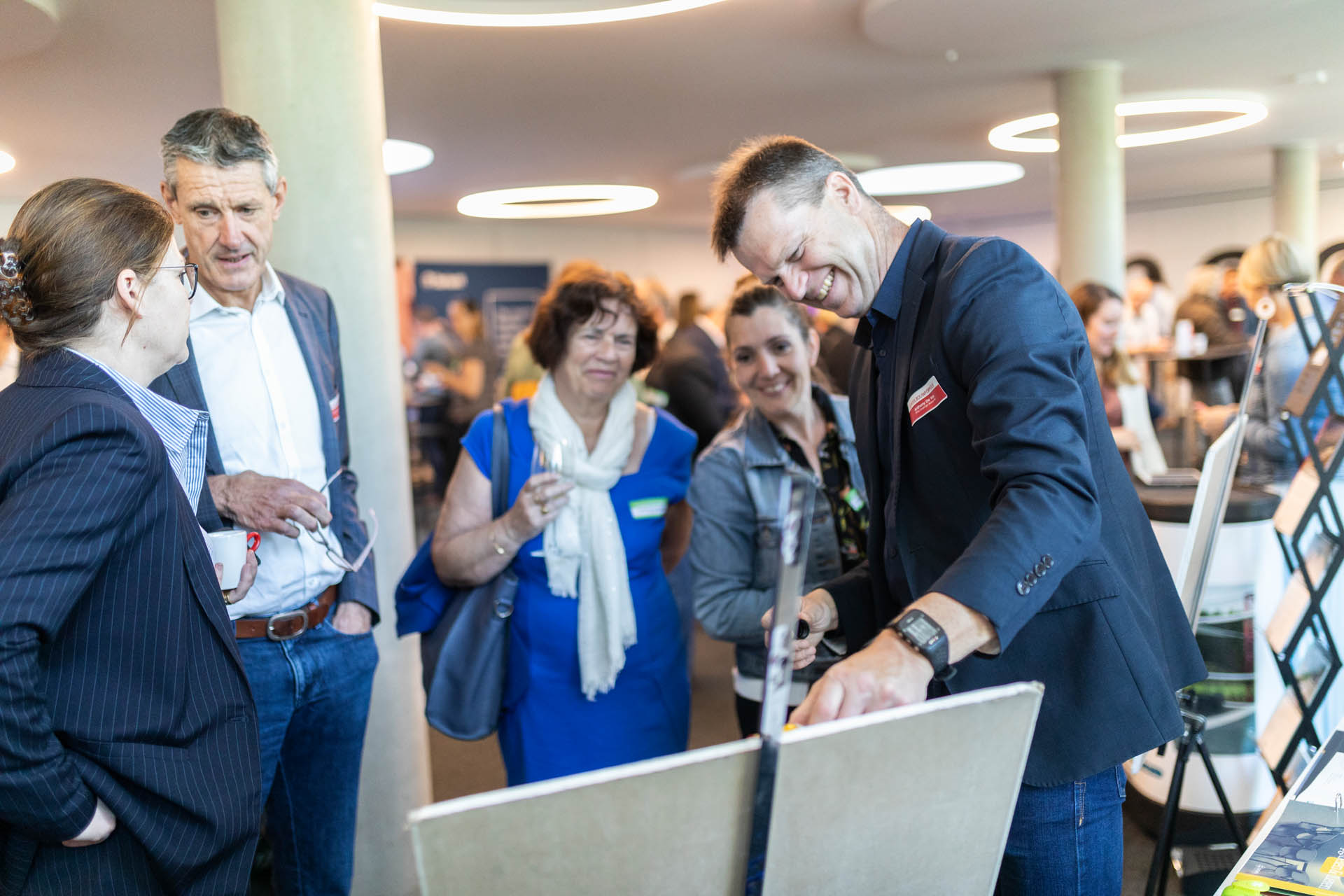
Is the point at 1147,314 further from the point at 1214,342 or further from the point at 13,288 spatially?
the point at 13,288

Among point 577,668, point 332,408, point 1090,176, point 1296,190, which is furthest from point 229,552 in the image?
point 1296,190

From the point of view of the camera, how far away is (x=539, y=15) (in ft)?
16.7

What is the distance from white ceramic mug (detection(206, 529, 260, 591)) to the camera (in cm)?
165

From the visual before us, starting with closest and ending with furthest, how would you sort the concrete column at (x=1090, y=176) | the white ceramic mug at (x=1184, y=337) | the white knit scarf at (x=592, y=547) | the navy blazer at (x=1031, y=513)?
the navy blazer at (x=1031, y=513)
the white knit scarf at (x=592, y=547)
the concrete column at (x=1090, y=176)
the white ceramic mug at (x=1184, y=337)

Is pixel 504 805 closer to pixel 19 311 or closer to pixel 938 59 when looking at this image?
pixel 19 311

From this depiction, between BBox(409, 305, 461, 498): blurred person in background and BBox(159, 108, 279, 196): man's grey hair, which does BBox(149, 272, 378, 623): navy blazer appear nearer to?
BBox(159, 108, 279, 196): man's grey hair

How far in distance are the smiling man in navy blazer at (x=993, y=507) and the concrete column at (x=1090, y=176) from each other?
5.71m

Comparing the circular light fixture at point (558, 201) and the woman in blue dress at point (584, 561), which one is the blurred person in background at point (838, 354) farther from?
the circular light fixture at point (558, 201)

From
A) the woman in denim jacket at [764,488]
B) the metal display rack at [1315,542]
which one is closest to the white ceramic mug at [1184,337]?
the metal display rack at [1315,542]

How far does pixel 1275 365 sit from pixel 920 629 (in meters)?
3.61

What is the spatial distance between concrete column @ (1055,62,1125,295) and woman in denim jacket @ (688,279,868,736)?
500cm

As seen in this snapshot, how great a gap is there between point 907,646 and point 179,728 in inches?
38.7

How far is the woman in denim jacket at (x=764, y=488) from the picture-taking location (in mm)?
2201

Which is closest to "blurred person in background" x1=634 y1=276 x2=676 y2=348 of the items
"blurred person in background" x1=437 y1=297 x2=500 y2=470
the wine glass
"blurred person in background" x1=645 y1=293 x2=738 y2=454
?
"blurred person in background" x1=645 y1=293 x2=738 y2=454
